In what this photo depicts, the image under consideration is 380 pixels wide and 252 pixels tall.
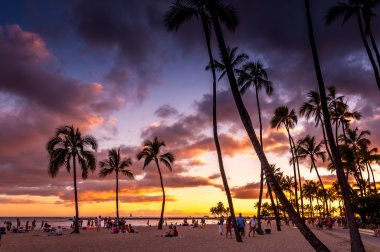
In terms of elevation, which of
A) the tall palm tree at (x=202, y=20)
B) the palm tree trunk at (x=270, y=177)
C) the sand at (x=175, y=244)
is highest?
the tall palm tree at (x=202, y=20)

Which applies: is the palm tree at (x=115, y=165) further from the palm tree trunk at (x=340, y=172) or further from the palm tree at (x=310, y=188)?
the palm tree at (x=310, y=188)

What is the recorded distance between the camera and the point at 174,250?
21.2 meters

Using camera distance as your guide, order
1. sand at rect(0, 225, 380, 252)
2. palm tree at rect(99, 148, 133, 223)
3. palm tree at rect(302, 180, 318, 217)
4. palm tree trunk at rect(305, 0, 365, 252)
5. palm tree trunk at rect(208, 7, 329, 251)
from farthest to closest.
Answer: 1. palm tree at rect(302, 180, 318, 217)
2. palm tree at rect(99, 148, 133, 223)
3. sand at rect(0, 225, 380, 252)
4. palm tree trunk at rect(305, 0, 365, 252)
5. palm tree trunk at rect(208, 7, 329, 251)

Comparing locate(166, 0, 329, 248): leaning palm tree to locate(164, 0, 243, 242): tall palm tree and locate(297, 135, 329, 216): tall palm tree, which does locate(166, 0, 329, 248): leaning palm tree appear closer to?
locate(164, 0, 243, 242): tall palm tree

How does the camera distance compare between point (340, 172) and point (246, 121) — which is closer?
point (246, 121)

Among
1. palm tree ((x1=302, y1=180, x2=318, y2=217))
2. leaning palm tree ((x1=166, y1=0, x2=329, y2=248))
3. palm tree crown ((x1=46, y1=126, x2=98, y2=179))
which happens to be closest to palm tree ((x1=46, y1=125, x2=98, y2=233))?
palm tree crown ((x1=46, y1=126, x2=98, y2=179))

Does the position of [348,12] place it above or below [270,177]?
above

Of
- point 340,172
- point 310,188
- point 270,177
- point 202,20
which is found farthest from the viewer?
point 310,188

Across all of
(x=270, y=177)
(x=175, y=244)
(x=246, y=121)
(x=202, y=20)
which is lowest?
(x=175, y=244)

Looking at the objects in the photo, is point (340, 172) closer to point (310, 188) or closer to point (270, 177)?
point (270, 177)

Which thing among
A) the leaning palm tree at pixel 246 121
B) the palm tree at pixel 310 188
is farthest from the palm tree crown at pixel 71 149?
the palm tree at pixel 310 188

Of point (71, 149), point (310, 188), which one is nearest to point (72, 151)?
point (71, 149)

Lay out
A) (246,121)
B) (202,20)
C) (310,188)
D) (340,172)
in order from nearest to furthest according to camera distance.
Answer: (246,121) → (340,172) → (202,20) → (310,188)

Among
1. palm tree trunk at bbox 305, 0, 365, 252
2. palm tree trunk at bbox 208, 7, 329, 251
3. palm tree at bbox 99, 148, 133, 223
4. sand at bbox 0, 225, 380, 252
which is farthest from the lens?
palm tree at bbox 99, 148, 133, 223
